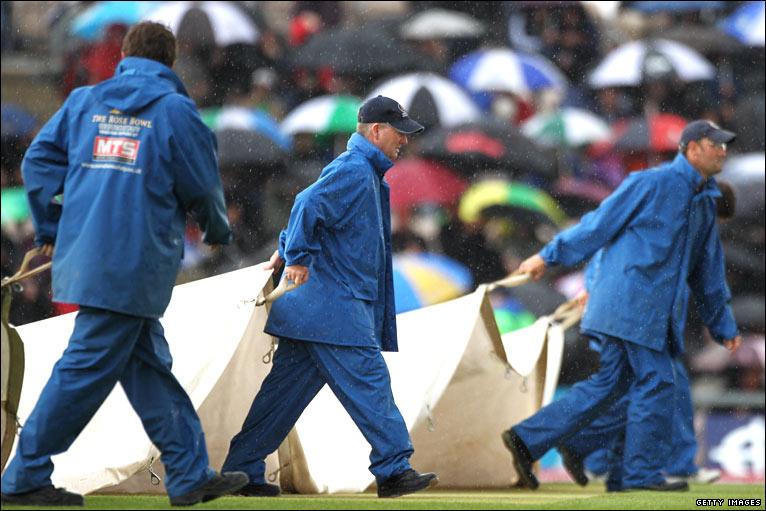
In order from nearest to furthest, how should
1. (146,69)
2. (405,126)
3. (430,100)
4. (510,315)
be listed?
(146,69) → (405,126) → (510,315) → (430,100)

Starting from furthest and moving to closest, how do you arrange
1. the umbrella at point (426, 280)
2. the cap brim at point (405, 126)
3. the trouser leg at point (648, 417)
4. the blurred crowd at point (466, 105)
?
the blurred crowd at point (466, 105)
the umbrella at point (426, 280)
the trouser leg at point (648, 417)
the cap brim at point (405, 126)

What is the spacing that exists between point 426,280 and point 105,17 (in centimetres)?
518

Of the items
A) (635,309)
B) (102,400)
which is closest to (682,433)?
(635,309)

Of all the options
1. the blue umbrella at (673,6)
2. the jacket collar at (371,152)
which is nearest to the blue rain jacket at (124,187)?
the jacket collar at (371,152)

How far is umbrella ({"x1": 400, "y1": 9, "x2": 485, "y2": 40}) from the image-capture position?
61.2ft

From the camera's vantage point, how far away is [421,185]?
53.4 ft

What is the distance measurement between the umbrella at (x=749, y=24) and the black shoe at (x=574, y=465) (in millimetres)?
8381

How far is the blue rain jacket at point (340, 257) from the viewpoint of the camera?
790cm

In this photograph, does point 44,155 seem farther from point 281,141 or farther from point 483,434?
point 281,141

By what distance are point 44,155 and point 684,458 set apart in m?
5.41

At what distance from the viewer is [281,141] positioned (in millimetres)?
17062

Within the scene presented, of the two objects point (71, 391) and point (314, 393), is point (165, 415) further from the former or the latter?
point (314, 393)

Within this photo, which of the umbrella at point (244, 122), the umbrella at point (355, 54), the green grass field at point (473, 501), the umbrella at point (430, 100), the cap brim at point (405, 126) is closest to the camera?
the green grass field at point (473, 501)

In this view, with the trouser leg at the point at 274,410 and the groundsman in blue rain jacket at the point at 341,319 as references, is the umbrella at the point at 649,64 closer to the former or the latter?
the groundsman in blue rain jacket at the point at 341,319
